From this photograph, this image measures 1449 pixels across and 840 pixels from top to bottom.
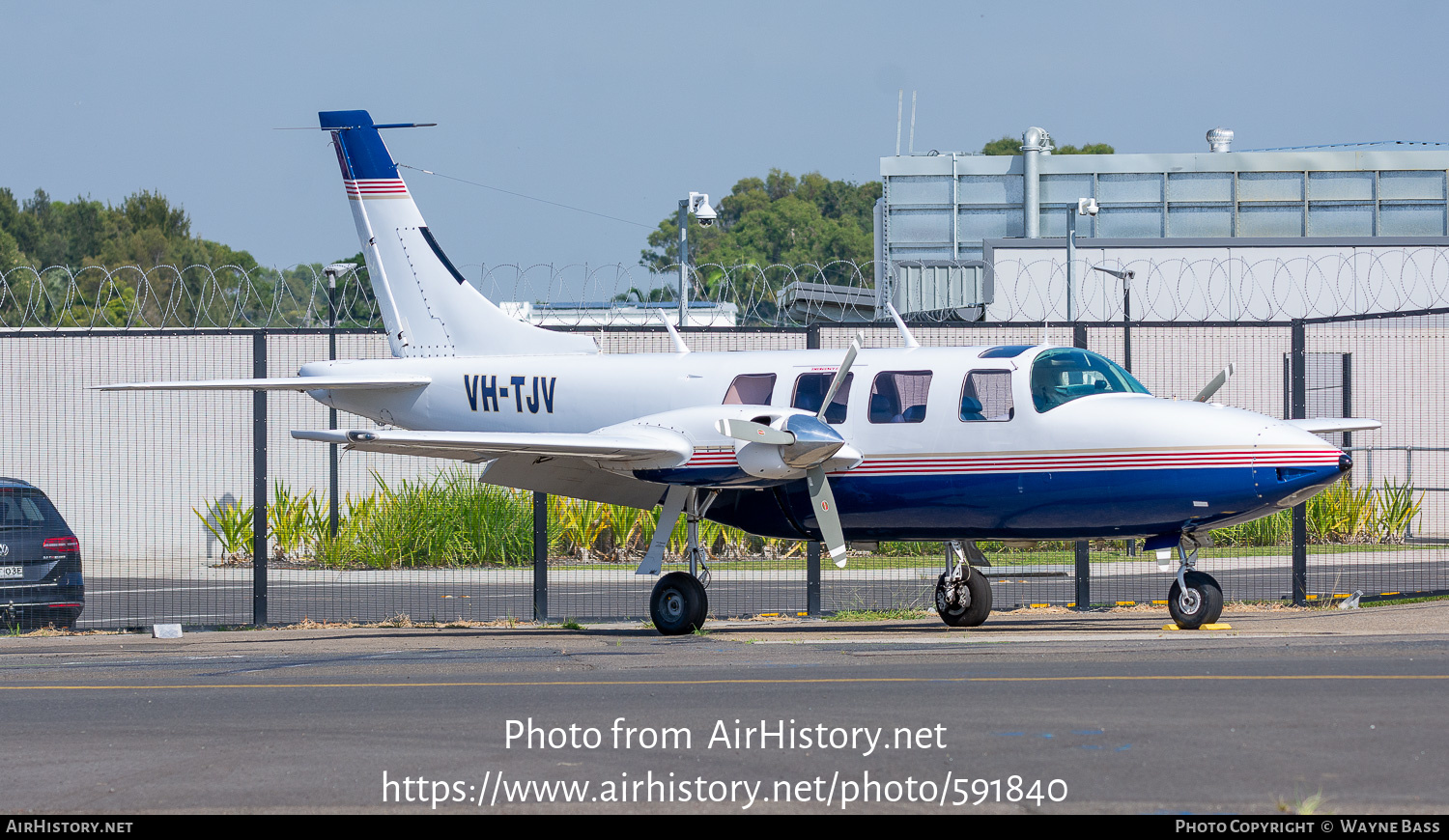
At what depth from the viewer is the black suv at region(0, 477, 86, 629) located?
50.6ft

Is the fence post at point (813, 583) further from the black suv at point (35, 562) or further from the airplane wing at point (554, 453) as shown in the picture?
the black suv at point (35, 562)

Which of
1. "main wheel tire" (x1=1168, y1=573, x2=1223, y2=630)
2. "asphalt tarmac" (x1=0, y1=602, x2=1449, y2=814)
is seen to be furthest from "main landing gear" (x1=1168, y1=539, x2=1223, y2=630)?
"asphalt tarmac" (x1=0, y1=602, x2=1449, y2=814)

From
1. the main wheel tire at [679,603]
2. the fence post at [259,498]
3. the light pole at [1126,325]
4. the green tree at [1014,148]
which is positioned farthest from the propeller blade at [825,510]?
the green tree at [1014,148]

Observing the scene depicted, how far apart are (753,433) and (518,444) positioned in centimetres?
225

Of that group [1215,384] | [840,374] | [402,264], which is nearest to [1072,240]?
[402,264]

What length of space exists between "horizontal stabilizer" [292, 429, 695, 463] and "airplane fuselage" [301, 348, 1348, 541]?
23 centimetres

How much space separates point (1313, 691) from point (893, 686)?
2623 mm

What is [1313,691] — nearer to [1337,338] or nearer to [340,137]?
[340,137]

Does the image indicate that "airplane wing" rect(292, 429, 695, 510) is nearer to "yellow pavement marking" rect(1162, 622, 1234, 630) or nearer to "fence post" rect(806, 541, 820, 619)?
"fence post" rect(806, 541, 820, 619)

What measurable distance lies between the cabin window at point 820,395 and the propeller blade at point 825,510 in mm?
596

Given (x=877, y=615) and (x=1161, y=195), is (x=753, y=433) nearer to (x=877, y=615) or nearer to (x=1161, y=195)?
(x=877, y=615)

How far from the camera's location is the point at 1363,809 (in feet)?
19.4

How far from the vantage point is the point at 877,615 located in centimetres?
1653

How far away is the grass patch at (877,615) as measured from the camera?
1645cm
